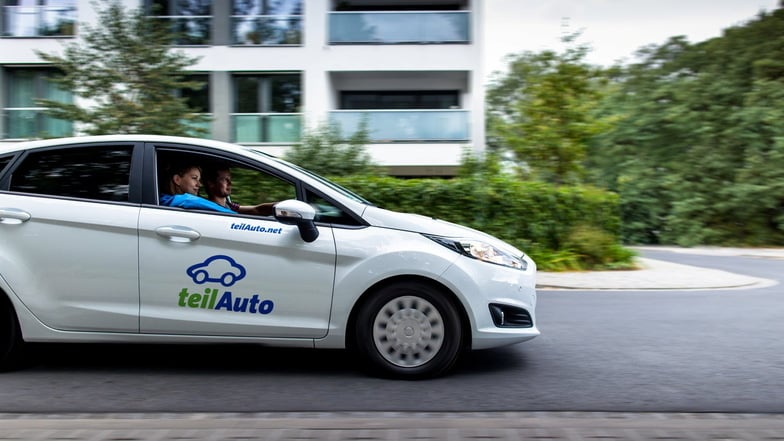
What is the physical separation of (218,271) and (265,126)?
1695 centimetres

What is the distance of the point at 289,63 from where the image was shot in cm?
2122

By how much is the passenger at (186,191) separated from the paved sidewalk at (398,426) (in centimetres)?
146

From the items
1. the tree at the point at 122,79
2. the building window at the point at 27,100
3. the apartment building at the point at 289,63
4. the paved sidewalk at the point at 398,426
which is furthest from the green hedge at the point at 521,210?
the building window at the point at 27,100

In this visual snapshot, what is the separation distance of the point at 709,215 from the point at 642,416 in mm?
25774

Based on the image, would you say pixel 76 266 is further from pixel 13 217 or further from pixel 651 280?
pixel 651 280

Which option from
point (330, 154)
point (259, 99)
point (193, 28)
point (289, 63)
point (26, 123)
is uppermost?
point (193, 28)

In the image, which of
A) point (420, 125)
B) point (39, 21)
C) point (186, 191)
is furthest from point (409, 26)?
point (186, 191)

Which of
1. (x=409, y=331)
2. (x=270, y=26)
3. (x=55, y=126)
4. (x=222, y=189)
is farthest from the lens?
(x=270, y=26)

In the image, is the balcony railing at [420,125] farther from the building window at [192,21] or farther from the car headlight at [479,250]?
the car headlight at [479,250]

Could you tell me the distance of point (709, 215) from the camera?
27.6m

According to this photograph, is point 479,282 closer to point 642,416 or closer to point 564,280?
point 642,416

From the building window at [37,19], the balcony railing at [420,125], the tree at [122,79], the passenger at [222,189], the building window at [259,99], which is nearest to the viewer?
the passenger at [222,189]

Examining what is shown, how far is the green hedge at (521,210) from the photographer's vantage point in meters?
12.8

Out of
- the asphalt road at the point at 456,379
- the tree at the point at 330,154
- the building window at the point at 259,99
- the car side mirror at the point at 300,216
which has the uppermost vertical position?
the building window at the point at 259,99
